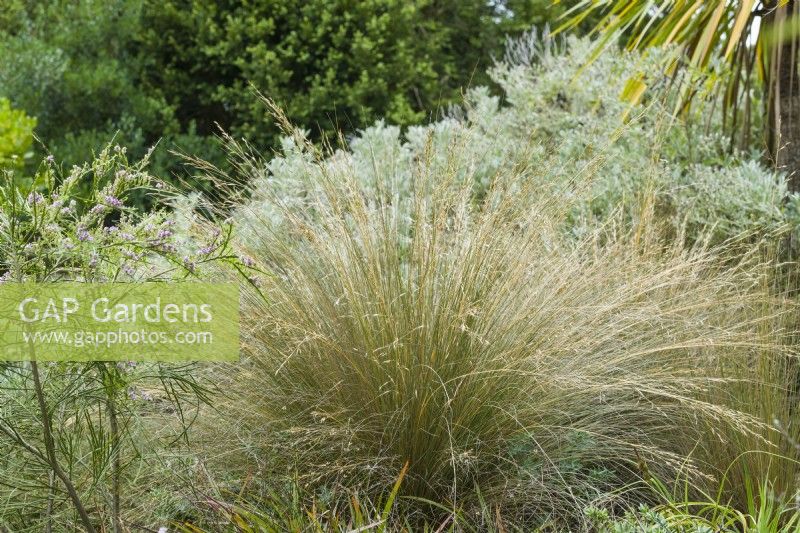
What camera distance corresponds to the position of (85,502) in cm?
289

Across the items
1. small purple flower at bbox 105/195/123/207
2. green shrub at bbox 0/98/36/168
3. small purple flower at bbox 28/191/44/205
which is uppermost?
green shrub at bbox 0/98/36/168

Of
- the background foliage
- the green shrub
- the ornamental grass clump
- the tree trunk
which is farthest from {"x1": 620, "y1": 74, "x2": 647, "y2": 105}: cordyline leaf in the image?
the green shrub

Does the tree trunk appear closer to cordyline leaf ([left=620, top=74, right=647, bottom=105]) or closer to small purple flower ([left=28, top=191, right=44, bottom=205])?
cordyline leaf ([left=620, top=74, right=647, bottom=105])

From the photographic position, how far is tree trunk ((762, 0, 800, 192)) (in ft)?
14.4

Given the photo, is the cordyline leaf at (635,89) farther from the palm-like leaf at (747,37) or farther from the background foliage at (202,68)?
the background foliage at (202,68)

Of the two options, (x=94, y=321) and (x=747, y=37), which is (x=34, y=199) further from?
(x=747, y=37)

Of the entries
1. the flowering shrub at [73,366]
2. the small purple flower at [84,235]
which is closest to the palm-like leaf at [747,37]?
the flowering shrub at [73,366]

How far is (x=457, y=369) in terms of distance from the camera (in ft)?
9.38

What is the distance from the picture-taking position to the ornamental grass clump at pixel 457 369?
111 inches

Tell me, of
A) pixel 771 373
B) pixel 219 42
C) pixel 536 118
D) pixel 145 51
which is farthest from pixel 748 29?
pixel 145 51

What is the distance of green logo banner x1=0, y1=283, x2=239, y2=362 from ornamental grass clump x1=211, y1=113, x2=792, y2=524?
37 centimetres

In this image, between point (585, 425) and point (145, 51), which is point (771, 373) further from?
point (145, 51)

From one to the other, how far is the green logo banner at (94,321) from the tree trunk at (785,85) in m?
3.09

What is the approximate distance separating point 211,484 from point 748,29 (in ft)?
12.2
